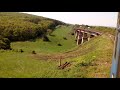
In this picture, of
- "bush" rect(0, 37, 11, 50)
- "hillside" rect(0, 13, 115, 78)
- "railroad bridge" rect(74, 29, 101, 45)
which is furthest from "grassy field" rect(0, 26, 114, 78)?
"railroad bridge" rect(74, 29, 101, 45)

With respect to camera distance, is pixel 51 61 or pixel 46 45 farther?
pixel 46 45

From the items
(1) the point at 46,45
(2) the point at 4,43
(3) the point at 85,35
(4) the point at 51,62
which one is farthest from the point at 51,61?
(3) the point at 85,35

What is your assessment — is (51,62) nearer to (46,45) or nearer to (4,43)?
(4,43)

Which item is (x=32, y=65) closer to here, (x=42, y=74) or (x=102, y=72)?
(x=42, y=74)

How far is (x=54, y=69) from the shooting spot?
55.3ft

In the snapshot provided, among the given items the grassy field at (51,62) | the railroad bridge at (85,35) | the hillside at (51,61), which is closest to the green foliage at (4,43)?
the hillside at (51,61)

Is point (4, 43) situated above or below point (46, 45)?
above

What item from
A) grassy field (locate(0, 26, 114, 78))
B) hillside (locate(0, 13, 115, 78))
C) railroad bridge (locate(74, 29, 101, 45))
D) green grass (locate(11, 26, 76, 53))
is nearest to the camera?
grassy field (locate(0, 26, 114, 78))

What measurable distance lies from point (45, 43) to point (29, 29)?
3.25m

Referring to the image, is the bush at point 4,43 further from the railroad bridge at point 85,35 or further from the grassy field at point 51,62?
the railroad bridge at point 85,35

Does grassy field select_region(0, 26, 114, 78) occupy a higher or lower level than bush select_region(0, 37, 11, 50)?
lower

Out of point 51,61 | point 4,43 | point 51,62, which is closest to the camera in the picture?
point 51,62

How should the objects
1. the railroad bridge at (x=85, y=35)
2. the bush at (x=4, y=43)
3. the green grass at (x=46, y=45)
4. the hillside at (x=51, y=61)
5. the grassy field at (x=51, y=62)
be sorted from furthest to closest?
the railroad bridge at (x=85, y=35), the green grass at (x=46, y=45), the bush at (x=4, y=43), the hillside at (x=51, y=61), the grassy field at (x=51, y=62)

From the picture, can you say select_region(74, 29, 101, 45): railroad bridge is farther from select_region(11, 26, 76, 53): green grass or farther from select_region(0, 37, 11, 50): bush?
select_region(0, 37, 11, 50): bush
